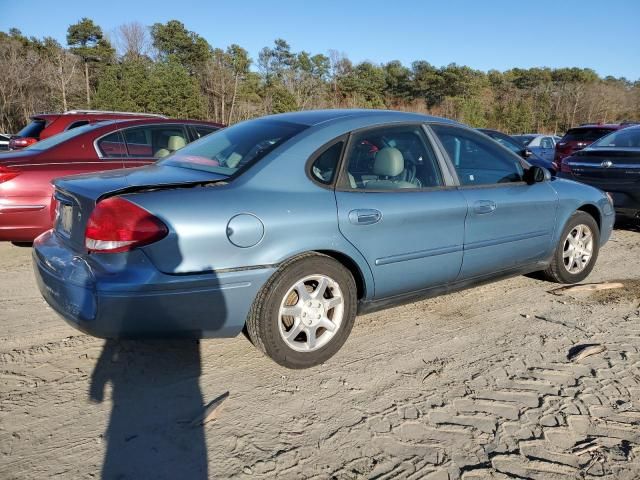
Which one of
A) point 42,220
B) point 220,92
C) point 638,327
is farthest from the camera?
point 220,92

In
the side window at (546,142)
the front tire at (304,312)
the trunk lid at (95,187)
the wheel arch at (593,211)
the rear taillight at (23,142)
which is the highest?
the side window at (546,142)

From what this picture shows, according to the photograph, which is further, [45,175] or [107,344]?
[45,175]

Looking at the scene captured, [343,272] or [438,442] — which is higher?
[343,272]

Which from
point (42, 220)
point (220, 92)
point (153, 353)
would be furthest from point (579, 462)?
point (220, 92)

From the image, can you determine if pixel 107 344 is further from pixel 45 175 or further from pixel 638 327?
pixel 638 327

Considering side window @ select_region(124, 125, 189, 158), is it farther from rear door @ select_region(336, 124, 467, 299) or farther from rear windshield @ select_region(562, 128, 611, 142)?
rear windshield @ select_region(562, 128, 611, 142)

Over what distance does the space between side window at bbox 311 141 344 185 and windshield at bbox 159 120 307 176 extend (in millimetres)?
238

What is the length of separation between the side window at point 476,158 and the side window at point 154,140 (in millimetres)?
3327

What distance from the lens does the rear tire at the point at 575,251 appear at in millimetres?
4477

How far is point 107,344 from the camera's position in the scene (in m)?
3.25

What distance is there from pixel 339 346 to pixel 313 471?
3.51 ft

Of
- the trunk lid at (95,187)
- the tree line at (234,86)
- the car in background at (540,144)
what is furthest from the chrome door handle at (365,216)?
the tree line at (234,86)

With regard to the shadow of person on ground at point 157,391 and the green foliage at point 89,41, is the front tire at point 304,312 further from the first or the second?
the green foliage at point 89,41

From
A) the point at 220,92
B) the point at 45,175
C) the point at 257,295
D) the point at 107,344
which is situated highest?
the point at 220,92
